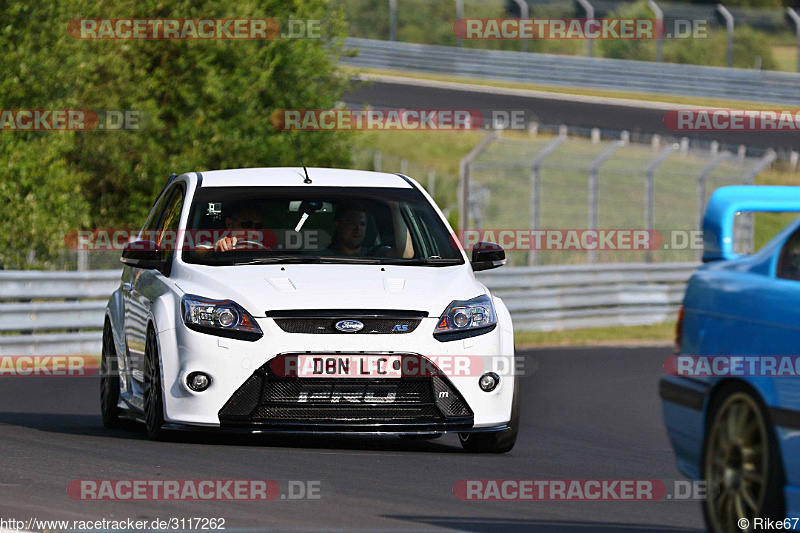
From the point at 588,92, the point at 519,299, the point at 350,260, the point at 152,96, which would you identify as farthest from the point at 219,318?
the point at 588,92

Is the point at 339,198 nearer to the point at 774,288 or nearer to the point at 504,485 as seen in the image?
the point at 504,485

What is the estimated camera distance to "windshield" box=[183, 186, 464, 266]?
9.93m

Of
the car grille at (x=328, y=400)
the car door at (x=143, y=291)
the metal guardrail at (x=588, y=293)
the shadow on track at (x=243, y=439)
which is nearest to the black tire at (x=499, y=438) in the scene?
the shadow on track at (x=243, y=439)

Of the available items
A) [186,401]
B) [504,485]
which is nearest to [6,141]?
[186,401]

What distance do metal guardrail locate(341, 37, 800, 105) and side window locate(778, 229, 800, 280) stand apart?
37546 millimetres

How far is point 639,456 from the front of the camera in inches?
399

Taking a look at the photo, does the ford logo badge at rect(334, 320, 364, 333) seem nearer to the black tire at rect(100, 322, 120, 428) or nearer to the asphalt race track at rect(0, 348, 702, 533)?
the asphalt race track at rect(0, 348, 702, 533)

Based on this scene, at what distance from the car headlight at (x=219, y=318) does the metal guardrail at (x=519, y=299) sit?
8.68 metres

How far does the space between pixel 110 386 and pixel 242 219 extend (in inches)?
62.5

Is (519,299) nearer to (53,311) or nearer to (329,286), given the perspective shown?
(53,311)

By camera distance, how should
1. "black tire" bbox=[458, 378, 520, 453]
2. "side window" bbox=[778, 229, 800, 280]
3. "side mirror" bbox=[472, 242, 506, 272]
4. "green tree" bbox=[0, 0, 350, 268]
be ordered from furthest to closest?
"green tree" bbox=[0, 0, 350, 268] < "side mirror" bbox=[472, 242, 506, 272] < "black tire" bbox=[458, 378, 520, 453] < "side window" bbox=[778, 229, 800, 280]

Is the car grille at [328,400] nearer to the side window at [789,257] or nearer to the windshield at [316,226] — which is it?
the windshield at [316,226]

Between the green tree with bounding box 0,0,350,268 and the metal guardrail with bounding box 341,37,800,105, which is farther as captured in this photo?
the metal guardrail with bounding box 341,37,800,105

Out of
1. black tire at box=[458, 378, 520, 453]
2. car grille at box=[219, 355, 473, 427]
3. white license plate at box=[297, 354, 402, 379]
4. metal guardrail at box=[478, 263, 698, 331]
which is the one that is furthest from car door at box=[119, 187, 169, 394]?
metal guardrail at box=[478, 263, 698, 331]
